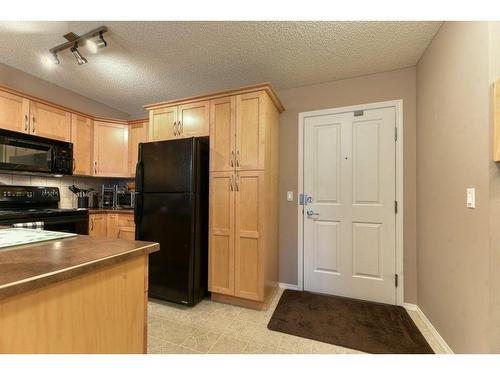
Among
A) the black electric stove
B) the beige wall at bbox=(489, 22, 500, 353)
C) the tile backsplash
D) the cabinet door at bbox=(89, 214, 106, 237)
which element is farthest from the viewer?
the cabinet door at bbox=(89, 214, 106, 237)

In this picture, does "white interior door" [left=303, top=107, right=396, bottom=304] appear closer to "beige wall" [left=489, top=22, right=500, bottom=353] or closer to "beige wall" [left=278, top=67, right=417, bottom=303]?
"beige wall" [left=278, top=67, right=417, bottom=303]

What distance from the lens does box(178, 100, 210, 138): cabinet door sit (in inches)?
92.4

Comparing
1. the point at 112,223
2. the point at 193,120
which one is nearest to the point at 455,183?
the point at 193,120

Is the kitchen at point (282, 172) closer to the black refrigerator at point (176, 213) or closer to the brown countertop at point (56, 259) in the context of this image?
the black refrigerator at point (176, 213)

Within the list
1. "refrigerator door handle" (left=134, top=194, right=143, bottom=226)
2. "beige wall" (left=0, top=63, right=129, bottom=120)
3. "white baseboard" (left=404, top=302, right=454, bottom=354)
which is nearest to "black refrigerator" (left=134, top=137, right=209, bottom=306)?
"refrigerator door handle" (left=134, top=194, right=143, bottom=226)

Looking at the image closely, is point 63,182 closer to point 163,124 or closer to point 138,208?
point 138,208

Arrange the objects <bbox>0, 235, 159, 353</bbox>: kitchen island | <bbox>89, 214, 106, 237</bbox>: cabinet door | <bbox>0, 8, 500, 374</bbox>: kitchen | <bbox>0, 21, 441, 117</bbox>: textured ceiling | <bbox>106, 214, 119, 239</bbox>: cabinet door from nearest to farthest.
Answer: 1. <bbox>0, 235, 159, 353</bbox>: kitchen island
2. <bbox>0, 8, 500, 374</bbox>: kitchen
3. <bbox>0, 21, 441, 117</bbox>: textured ceiling
4. <bbox>89, 214, 106, 237</bbox>: cabinet door
5. <bbox>106, 214, 119, 239</bbox>: cabinet door

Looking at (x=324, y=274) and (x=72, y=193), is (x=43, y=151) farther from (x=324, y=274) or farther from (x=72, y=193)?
(x=324, y=274)

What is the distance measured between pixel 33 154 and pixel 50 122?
445 millimetres

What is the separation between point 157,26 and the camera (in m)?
1.77

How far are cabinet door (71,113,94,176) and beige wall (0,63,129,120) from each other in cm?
26

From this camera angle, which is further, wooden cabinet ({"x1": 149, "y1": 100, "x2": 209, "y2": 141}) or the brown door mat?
wooden cabinet ({"x1": 149, "y1": 100, "x2": 209, "y2": 141})

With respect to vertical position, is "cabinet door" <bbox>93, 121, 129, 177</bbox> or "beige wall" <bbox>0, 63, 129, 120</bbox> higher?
"beige wall" <bbox>0, 63, 129, 120</bbox>

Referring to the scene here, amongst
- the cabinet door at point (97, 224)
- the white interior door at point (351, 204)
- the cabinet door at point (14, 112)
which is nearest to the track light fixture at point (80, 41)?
the cabinet door at point (14, 112)
